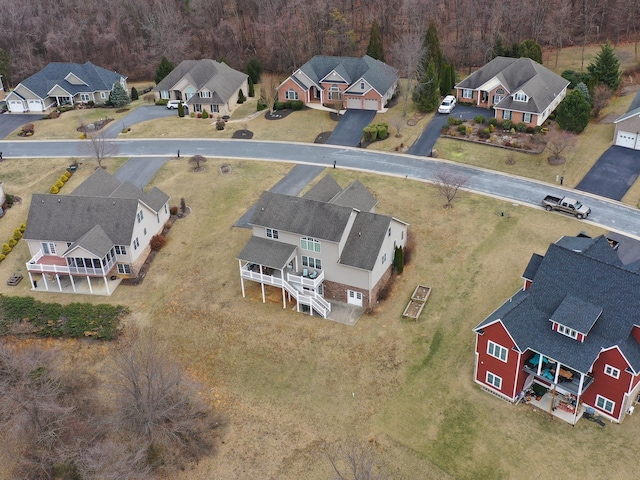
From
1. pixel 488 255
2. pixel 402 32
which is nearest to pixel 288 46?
pixel 402 32

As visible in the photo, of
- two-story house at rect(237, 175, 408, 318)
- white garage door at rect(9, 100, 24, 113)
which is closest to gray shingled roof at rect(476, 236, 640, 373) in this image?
two-story house at rect(237, 175, 408, 318)

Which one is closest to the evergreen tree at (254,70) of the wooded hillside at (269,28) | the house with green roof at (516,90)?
the wooded hillside at (269,28)

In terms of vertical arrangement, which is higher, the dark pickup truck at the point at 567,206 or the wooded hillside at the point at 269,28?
the wooded hillside at the point at 269,28

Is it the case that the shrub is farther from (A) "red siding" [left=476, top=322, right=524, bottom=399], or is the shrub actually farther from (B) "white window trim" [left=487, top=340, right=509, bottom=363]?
(B) "white window trim" [left=487, top=340, right=509, bottom=363]

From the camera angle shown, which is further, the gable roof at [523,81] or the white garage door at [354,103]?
the white garage door at [354,103]

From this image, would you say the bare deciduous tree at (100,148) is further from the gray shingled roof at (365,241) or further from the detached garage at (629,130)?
the detached garage at (629,130)

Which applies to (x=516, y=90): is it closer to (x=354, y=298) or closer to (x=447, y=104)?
(x=447, y=104)

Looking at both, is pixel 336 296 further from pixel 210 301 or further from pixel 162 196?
pixel 162 196
